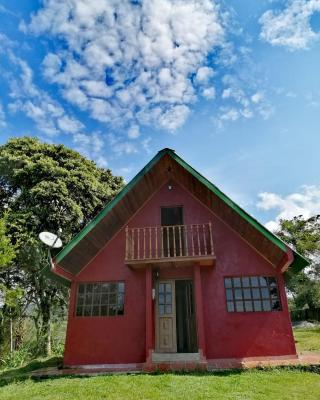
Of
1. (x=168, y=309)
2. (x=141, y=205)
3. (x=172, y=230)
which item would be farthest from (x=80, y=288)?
(x=172, y=230)

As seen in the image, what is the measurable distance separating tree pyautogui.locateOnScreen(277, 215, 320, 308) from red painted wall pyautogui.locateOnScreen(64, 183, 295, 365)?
15781 mm

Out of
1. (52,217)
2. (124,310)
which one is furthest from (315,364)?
(52,217)

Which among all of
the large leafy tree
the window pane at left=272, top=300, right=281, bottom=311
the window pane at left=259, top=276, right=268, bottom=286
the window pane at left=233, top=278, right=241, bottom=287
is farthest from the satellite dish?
the window pane at left=272, top=300, right=281, bottom=311

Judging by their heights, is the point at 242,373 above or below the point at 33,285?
below

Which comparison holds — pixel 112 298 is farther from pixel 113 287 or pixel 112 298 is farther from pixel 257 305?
pixel 257 305

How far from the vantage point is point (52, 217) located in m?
14.9

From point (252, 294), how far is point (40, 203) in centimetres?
1078

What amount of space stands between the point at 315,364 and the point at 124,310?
18.2ft

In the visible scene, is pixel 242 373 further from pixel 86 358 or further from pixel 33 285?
pixel 33 285

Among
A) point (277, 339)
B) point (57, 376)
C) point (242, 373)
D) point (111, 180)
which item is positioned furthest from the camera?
point (111, 180)

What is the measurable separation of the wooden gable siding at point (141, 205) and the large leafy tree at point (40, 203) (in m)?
4.97

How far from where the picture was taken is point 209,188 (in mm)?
9977

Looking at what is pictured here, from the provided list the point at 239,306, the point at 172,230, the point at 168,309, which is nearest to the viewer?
the point at 239,306

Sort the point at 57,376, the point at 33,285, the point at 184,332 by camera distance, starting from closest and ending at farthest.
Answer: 1. the point at 57,376
2. the point at 184,332
3. the point at 33,285
